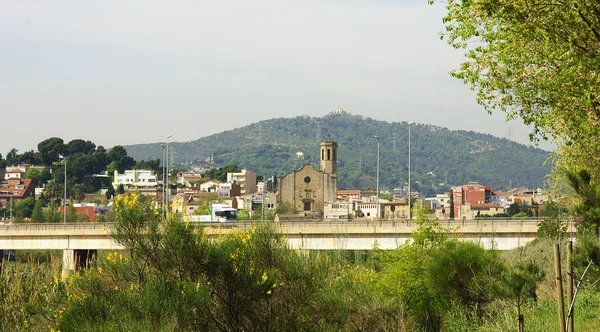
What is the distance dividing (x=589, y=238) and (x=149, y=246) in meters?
10.4

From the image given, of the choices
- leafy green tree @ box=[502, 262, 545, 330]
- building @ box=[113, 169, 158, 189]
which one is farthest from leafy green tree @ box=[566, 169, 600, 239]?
building @ box=[113, 169, 158, 189]

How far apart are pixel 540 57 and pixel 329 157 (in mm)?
177072

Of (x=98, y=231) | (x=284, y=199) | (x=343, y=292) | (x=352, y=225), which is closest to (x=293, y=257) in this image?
(x=343, y=292)

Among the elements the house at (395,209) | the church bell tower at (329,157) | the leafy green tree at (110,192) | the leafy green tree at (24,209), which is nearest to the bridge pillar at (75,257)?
the leafy green tree at (24,209)

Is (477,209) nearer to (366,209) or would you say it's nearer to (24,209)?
(366,209)

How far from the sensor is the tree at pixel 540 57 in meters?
16.1

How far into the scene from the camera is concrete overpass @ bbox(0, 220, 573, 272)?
4509cm

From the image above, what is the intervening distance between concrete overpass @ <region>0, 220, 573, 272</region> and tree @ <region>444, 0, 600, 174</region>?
62.4 ft

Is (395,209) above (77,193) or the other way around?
the other way around

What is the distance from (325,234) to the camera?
1972 inches

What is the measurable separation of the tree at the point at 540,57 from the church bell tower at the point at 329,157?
174m

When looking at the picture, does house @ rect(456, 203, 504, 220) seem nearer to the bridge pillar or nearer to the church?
the church

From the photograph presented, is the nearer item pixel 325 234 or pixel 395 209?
pixel 325 234

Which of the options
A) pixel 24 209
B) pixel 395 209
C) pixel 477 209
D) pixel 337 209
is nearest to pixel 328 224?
pixel 24 209
